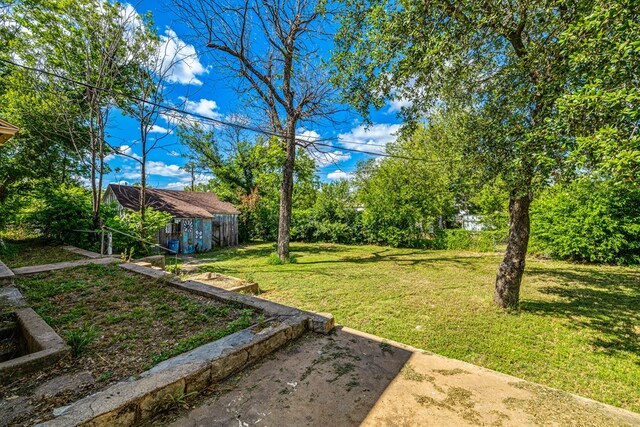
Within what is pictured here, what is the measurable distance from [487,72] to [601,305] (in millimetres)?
5068

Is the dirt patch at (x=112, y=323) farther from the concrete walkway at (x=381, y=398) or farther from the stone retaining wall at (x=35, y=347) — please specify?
the concrete walkway at (x=381, y=398)

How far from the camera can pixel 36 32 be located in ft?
33.1

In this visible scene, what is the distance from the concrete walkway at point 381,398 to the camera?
193cm

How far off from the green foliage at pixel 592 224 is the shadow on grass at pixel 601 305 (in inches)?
59.3

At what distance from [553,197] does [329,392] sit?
1196 centimetres

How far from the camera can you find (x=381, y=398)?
219 centimetres

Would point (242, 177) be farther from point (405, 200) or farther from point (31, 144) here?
point (405, 200)

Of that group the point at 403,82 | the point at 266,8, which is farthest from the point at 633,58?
the point at 266,8

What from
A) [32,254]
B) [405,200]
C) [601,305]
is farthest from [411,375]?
[405,200]

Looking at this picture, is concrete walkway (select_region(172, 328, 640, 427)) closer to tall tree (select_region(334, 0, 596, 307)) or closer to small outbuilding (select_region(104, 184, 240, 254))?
tall tree (select_region(334, 0, 596, 307))

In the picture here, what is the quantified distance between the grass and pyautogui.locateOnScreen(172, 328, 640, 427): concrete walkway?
649 cm

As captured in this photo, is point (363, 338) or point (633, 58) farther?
point (363, 338)

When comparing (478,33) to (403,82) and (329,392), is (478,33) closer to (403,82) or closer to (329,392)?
(403,82)

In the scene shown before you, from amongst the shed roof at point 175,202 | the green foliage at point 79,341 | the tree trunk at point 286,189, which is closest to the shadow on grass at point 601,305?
the green foliage at point 79,341
